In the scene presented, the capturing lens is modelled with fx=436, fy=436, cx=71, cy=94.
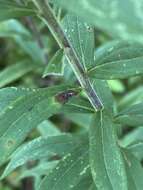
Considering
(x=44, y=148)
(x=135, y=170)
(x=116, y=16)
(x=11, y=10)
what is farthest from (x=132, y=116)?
(x=116, y=16)

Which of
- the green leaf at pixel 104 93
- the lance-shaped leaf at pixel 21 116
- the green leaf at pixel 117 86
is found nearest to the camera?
the lance-shaped leaf at pixel 21 116

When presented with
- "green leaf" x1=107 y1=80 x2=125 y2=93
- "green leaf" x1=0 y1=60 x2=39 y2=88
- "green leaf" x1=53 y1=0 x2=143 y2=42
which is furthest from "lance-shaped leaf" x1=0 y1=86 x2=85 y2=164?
"green leaf" x1=107 y1=80 x2=125 y2=93

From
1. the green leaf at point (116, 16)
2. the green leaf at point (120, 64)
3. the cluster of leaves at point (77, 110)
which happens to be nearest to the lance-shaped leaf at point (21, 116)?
the cluster of leaves at point (77, 110)

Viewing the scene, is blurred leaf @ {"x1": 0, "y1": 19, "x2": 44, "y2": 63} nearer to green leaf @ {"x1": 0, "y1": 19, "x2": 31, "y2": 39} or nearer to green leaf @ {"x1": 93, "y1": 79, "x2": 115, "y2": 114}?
green leaf @ {"x1": 0, "y1": 19, "x2": 31, "y2": 39}

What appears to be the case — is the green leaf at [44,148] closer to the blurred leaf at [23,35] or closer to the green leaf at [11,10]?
the green leaf at [11,10]

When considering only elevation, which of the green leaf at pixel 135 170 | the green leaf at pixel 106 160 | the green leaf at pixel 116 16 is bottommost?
the green leaf at pixel 135 170

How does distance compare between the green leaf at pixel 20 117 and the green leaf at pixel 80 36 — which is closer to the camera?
the green leaf at pixel 20 117
